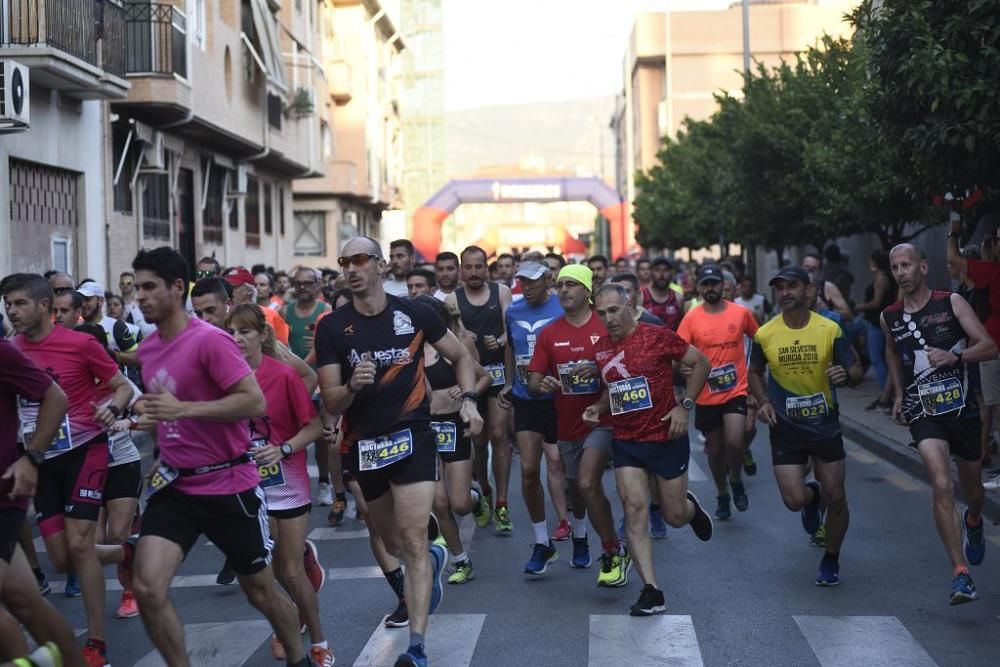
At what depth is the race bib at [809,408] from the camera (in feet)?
29.0

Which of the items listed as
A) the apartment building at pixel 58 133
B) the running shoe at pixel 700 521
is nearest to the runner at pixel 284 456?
the running shoe at pixel 700 521

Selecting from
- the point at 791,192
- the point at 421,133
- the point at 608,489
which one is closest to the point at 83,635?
the point at 608,489

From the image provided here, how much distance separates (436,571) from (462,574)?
69.2 inches

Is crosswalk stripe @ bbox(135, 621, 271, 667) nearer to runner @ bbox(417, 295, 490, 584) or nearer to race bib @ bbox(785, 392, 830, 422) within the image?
runner @ bbox(417, 295, 490, 584)

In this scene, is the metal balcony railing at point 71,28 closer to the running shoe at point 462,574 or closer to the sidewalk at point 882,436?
the sidewalk at point 882,436

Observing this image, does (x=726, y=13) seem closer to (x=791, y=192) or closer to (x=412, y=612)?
(x=791, y=192)

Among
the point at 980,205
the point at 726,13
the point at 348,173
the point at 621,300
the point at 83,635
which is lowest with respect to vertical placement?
the point at 83,635

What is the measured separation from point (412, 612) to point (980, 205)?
9.00 metres

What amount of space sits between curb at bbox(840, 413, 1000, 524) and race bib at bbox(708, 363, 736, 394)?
163 centimetres

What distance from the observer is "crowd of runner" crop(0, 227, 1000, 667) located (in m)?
5.87

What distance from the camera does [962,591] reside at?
755 centimetres

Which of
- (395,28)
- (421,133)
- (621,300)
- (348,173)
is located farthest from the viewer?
(421,133)

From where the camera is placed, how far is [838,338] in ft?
29.3

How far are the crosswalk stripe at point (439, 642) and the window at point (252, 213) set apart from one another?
93.8 ft
